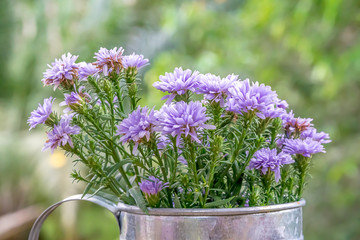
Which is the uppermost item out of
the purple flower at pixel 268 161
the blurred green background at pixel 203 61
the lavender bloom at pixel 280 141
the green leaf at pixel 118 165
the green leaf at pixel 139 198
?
the blurred green background at pixel 203 61

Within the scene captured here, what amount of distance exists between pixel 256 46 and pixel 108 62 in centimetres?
210

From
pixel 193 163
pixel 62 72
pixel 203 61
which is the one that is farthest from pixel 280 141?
pixel 203 61

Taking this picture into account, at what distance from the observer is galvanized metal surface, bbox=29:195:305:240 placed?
1.31 feet

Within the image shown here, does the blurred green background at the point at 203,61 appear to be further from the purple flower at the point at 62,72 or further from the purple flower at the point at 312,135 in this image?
the purple flower at the point at 62,72

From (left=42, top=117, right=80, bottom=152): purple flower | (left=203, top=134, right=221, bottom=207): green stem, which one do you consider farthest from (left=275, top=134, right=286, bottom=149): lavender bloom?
(left=42, top=117, right=80, bottom=152): purple flower

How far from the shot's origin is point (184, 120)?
392 mm

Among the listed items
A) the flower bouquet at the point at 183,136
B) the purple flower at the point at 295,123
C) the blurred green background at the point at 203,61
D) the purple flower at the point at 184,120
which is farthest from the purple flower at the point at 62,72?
the blurred green background at the point at 203,61

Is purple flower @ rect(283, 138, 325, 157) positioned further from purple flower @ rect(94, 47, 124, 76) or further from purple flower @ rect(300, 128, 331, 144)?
purple flower @ rect(94, 47, 124, 76)

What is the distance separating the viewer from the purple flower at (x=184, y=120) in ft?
1.28

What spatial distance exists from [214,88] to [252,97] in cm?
3

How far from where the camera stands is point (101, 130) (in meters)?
0.46

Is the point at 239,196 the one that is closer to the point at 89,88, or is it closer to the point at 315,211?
the point at 89,88

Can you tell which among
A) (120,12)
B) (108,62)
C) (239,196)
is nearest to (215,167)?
(239,196)

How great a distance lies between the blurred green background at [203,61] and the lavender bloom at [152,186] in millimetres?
403
